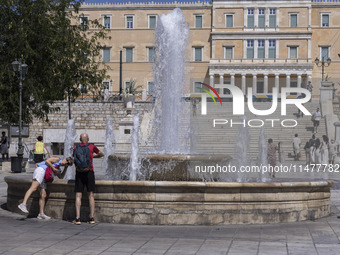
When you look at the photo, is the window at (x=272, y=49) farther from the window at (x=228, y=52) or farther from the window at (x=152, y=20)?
the window at (x=152, y=20)

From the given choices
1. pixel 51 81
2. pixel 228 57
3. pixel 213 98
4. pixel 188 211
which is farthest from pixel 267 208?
pixel 228 57

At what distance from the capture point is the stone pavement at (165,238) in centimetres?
730

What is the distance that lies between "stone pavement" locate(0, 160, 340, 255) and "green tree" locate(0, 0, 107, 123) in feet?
48.0

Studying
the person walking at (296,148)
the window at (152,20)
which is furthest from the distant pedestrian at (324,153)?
the window at (152,20)

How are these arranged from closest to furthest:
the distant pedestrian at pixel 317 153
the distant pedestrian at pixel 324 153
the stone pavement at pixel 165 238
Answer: the stone pavement at pixel 165 238, the distant pedestrian at pixel 324 153, the distant pedestrian at pixel 317 153

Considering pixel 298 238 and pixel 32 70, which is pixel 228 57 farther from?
pixel 298 238

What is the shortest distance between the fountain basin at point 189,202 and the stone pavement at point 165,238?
199 mm

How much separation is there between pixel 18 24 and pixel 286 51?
41089mm

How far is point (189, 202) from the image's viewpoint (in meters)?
9.30

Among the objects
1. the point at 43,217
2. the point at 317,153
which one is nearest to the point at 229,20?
the point at 317,153

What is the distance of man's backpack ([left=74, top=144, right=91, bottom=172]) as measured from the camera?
934cm

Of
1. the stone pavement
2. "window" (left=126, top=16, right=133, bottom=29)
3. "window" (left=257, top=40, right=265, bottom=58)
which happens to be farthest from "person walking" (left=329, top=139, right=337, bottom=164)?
"window" (left=126, top=16, right=133, bottom=29)

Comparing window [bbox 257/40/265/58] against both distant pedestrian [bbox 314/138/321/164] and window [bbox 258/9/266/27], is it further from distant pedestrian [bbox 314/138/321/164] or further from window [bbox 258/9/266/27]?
distant pedestrian [bbox 314/138/321/164]

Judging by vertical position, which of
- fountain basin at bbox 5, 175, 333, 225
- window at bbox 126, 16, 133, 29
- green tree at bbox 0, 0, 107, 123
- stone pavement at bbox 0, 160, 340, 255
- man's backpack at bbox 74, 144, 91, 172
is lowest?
stone pavement at bbox 0, 160, 340, 255
